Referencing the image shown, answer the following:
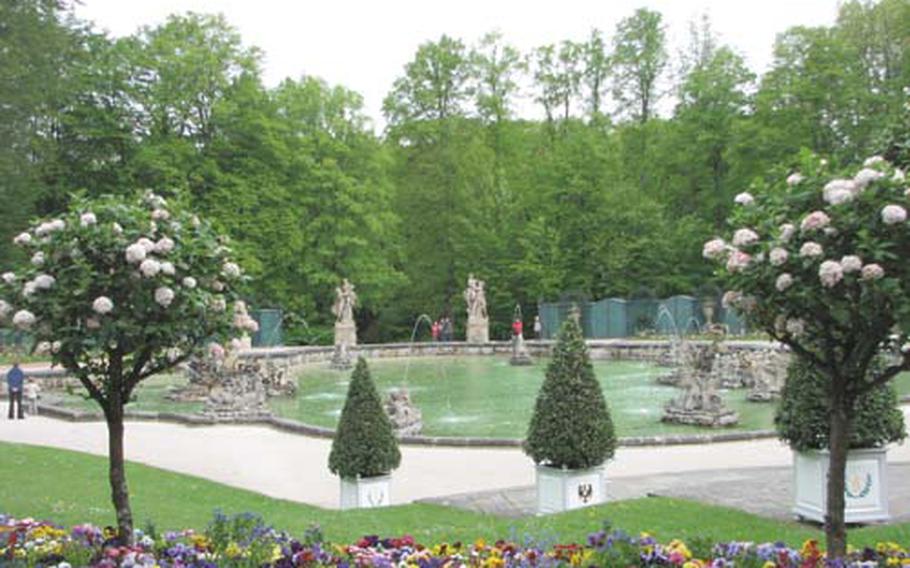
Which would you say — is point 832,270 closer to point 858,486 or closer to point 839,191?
point 839,191

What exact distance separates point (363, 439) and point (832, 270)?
719 cm

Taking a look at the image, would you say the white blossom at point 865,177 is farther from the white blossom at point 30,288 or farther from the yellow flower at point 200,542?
the white blossom at point 30,288

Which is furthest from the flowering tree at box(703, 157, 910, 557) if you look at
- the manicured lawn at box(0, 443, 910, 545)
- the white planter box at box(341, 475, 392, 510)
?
the white planter box at box(341, 475, 392, 510)

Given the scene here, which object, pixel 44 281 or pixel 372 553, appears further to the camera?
pixel 44 281

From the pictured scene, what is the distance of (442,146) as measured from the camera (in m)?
49.9

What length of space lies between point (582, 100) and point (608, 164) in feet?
25.5

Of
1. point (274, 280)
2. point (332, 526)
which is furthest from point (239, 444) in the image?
point (274, 280)

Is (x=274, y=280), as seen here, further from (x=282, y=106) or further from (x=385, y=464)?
(x=385, y=464)

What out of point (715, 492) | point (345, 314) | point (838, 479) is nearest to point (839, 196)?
point (838, 479)

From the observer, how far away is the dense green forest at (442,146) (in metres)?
43.0

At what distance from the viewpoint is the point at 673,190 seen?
51.2 meters

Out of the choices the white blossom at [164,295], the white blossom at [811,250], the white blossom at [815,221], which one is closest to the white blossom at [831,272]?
the white blossom at [811,250]

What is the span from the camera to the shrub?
9.55 meters

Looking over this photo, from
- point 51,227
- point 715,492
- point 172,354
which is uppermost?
point 51,227
